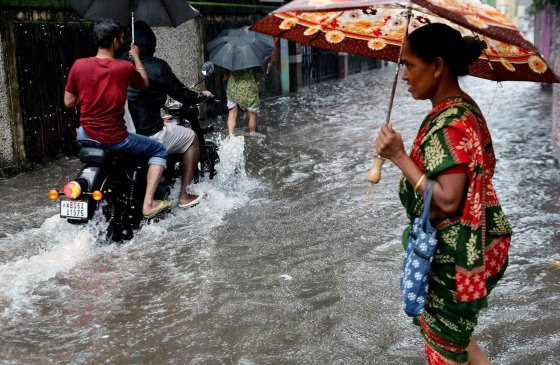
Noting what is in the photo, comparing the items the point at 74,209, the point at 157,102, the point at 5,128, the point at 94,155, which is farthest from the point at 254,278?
the point at 5,128

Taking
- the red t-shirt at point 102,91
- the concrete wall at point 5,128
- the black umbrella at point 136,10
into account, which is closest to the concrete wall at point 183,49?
the concrete wall at point 5,128

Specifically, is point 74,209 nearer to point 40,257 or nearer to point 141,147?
point 40,257

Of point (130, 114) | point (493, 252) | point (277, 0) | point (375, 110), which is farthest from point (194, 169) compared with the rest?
point (277, 0)

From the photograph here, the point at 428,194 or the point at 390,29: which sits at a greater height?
the point at 390,29

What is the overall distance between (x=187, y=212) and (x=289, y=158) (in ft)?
10.4

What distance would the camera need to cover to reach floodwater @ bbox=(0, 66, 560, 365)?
3906 mm

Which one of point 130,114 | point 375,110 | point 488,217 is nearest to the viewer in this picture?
point 488,217

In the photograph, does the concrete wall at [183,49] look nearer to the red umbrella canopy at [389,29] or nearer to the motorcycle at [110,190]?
the motorcycle at [110,190]

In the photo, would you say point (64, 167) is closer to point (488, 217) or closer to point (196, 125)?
point (196, 125)

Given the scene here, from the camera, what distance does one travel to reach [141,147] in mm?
5770

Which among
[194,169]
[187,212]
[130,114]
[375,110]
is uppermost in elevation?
[130,114]

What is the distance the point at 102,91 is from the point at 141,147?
2.23 feet

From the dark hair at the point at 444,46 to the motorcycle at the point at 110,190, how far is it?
3.45m

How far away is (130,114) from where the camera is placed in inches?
236
